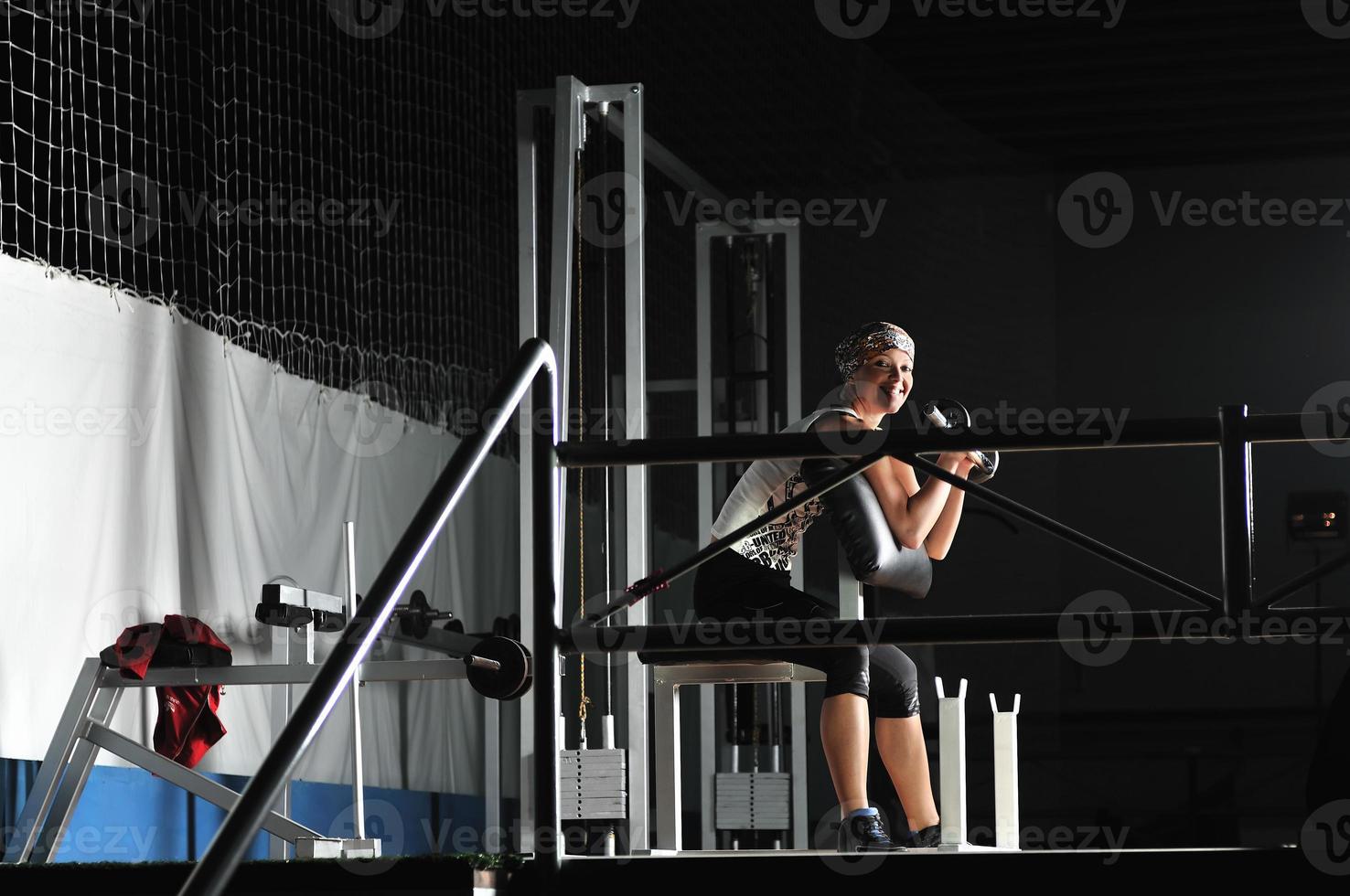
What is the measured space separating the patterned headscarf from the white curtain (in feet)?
6.16

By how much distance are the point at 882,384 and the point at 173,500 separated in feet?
6.68

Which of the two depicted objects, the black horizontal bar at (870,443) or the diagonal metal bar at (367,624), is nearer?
the diagonal metal bar at (367,624)

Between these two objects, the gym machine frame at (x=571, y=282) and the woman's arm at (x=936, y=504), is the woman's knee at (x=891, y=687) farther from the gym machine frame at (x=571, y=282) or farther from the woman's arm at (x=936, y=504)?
the gym machine frame at (x=571, y=282)

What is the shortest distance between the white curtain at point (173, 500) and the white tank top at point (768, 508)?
163 centimetres

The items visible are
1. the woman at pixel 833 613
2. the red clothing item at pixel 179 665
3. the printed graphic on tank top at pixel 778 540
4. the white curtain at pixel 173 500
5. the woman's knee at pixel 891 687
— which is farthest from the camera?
the white curtain at pixel 173 500

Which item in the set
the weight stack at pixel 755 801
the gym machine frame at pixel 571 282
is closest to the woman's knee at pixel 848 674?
the gym machine frame at pixel 571 282

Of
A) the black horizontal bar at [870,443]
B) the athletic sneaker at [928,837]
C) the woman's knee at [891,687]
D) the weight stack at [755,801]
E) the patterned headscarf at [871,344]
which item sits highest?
the patterned headscarf at [871,344]

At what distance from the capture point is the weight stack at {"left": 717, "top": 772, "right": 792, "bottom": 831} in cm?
520

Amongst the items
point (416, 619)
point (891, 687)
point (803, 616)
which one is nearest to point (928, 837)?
point (891, 687)

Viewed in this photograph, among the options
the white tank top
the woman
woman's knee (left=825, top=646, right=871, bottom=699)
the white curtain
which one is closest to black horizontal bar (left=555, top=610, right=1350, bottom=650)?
the woman

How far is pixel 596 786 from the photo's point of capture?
330 centimetres

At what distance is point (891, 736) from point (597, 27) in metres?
3.93

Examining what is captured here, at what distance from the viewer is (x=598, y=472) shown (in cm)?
672

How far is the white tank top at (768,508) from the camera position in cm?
306
